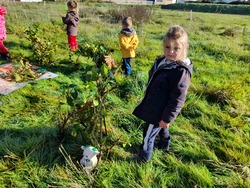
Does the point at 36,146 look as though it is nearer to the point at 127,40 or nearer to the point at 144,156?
the point at 144,156

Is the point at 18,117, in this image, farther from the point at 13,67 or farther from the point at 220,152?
the point at 220,152

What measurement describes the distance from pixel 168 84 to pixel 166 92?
8cm

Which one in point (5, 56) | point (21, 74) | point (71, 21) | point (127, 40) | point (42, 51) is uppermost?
point (71, 21)

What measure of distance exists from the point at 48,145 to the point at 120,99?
1398mm

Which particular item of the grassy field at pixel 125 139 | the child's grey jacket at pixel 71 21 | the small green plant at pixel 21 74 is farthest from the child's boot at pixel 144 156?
the child's grey jacket at pixel 71 21

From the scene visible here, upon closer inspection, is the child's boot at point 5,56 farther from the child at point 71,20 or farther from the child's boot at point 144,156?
the child's boot at point 144,156

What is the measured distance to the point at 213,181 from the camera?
6.93 ft

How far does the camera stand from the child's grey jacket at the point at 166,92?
6.31 ft

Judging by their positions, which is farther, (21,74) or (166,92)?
(21,74)

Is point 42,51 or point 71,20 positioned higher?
point 71,20

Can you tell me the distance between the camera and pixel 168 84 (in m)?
1.98

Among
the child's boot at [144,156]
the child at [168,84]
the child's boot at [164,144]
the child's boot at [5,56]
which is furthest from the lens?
the child's boot at [5,56]

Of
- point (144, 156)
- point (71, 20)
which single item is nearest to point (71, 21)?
point (71, 20)

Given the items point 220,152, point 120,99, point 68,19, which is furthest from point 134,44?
point 220,152
